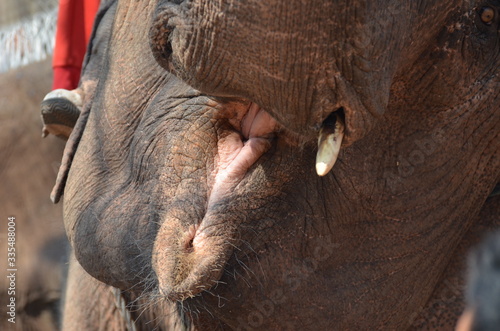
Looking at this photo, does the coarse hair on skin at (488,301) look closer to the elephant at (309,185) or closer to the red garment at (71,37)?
the elephant at (309,185)

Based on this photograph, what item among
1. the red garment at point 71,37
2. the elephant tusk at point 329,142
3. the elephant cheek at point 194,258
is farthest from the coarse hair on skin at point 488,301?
the red garment at point 71,37

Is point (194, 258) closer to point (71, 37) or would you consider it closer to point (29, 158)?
point (71, 37)

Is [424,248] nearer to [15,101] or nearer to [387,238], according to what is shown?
[387,238]

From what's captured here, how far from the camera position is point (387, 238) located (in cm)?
142

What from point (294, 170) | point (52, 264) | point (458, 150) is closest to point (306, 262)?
point (294, 170)

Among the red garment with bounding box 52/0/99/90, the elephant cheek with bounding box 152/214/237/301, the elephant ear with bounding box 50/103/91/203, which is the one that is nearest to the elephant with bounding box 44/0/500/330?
the elephant cheek with bounding box 152/214/237/301

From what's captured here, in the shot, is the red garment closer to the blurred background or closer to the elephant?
the elephant

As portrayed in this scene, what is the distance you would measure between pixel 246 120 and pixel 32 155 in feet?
6.63

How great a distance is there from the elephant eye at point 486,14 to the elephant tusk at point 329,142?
366 mm

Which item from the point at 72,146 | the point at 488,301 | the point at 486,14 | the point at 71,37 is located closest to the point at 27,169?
the point at 71,37

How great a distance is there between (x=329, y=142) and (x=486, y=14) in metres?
0.41

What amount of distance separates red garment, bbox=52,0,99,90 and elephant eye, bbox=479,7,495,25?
1.15 meters

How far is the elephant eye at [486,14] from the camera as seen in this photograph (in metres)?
1.30

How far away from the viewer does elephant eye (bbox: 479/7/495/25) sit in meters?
1.30
